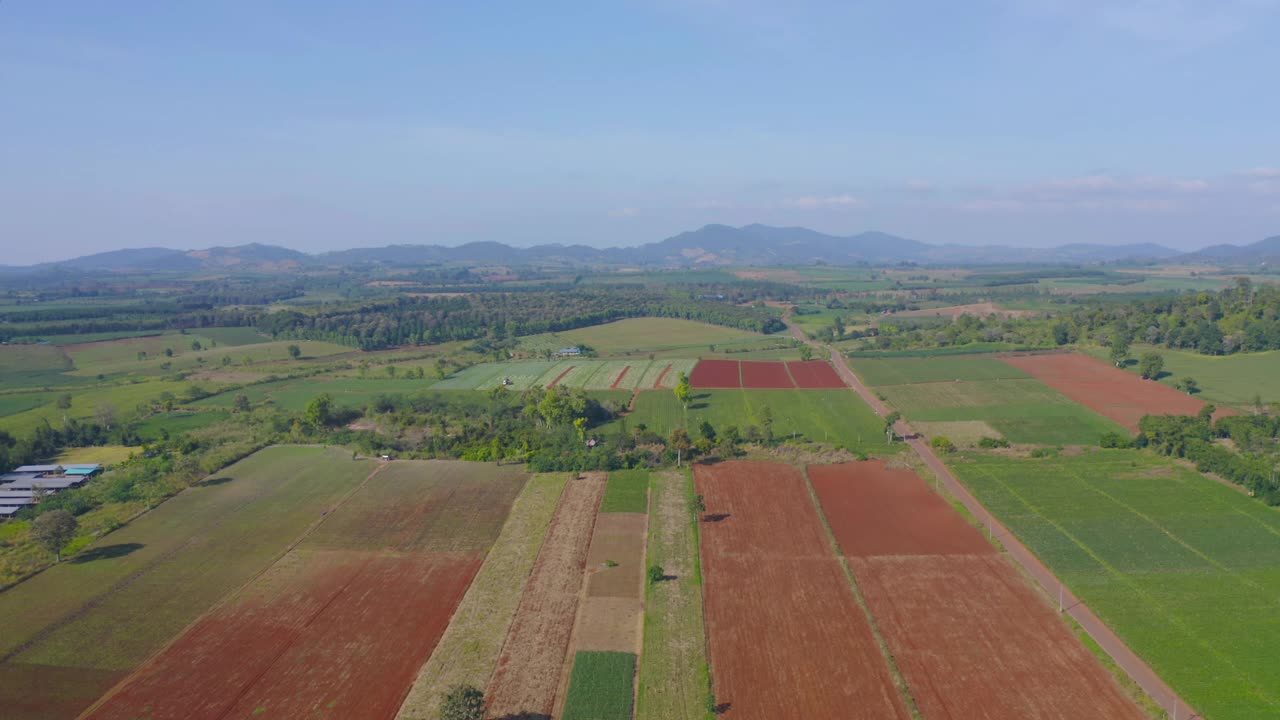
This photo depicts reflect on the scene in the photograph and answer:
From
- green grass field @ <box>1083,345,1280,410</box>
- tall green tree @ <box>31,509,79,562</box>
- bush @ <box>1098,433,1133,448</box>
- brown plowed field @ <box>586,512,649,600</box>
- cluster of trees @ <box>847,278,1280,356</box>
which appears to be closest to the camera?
brown plowed field @ <box>586,512,649,600</box>

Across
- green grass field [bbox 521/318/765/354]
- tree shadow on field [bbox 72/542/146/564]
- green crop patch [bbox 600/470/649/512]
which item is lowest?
tree shadow on field [bbox 72/542/146/564]

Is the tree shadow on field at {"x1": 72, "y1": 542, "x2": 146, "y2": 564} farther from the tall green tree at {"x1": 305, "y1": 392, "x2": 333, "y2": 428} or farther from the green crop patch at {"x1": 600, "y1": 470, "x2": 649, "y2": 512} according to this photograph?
the green crop patch at {"x1": 600, "y1": 470, "x2": 649, "y2": 512}

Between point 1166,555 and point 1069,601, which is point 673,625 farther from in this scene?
point 1166,555

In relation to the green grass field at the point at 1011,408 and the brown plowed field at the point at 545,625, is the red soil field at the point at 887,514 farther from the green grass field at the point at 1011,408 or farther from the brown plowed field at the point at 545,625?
the green grass field at the point at 1011,408

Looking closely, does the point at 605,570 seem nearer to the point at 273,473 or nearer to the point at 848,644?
the point at 848,644

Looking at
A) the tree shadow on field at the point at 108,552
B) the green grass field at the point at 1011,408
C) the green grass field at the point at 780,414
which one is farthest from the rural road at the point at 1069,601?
the tree shadow on field at the point at 108,552

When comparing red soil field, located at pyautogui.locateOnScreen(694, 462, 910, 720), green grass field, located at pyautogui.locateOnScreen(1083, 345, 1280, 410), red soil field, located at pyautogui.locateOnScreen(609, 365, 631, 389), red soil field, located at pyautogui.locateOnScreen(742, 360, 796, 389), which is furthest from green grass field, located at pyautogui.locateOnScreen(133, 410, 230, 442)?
green grass field, located at pyautogui.locateOnScreen(1083, 345, 1280, 410)

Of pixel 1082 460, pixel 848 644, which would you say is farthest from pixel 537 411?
pixel 1082 460
